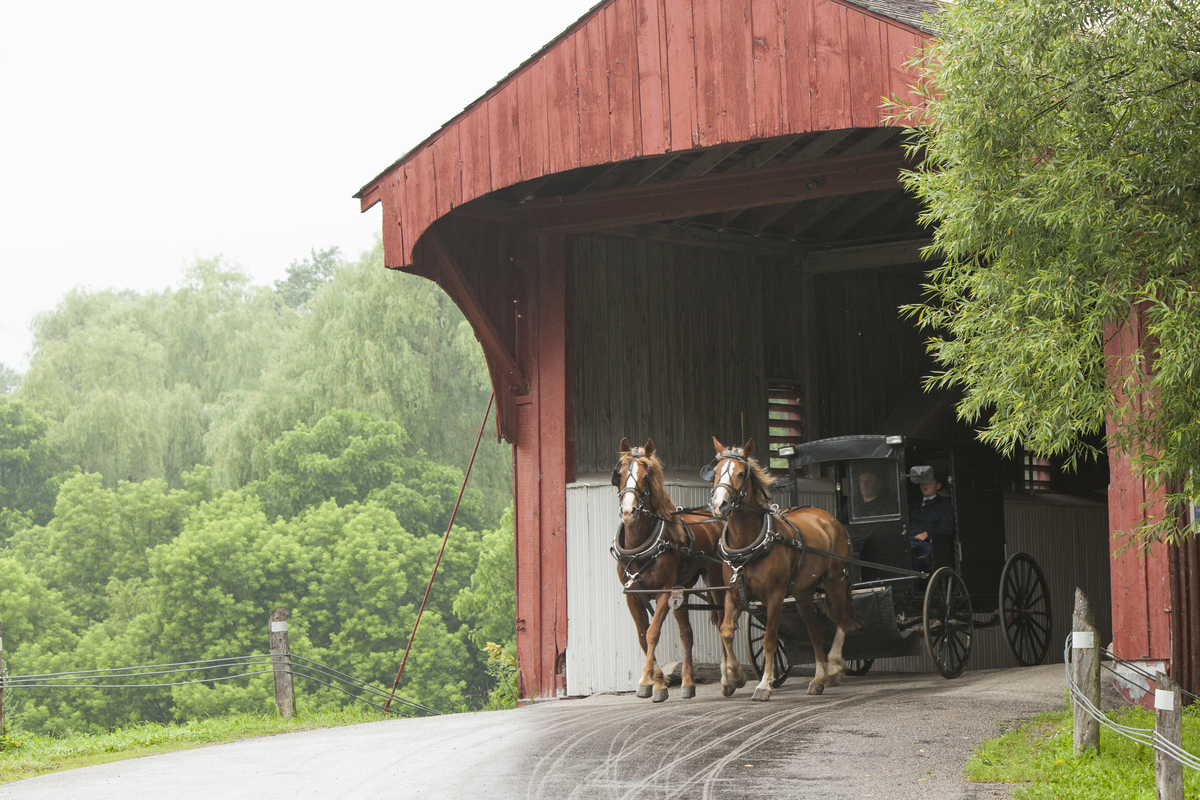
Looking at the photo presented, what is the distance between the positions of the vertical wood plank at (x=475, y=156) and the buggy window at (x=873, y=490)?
4.66 meters

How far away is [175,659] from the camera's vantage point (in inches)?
1398

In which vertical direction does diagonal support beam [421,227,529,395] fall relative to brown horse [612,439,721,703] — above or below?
above

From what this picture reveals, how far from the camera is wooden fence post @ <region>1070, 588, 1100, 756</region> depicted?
26.1ft

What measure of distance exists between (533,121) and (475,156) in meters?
0.82

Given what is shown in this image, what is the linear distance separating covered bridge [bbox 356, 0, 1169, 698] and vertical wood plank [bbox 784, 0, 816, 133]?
0.01 m

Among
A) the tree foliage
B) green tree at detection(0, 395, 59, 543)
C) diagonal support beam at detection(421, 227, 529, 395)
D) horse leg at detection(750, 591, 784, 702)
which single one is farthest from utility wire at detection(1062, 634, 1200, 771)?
green tree at detection(0, 395, 59, 543)

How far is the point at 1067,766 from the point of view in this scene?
7738 mm

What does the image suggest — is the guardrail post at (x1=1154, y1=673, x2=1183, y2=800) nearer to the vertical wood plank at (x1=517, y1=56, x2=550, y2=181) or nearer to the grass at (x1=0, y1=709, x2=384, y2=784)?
the grass at (x1=0, y1=709, x2=384, y2=784)

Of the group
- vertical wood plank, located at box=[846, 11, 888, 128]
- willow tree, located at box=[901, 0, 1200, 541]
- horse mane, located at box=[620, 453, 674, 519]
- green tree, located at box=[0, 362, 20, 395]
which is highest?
green tree, located at box=[0, 362, 20, 395]

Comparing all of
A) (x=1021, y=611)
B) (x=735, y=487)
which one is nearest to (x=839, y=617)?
(x=735, y=487)

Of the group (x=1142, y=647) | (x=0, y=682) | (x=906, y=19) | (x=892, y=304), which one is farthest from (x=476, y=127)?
(x=892, y=304)

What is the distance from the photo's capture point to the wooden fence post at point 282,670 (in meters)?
12.4

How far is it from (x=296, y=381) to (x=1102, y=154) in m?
33.0

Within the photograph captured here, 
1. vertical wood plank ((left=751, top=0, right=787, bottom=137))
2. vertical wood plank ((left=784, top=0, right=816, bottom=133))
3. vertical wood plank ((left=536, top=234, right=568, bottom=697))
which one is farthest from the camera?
vertical wood plank ((left=536, top=234, right=568, bottom=697))
